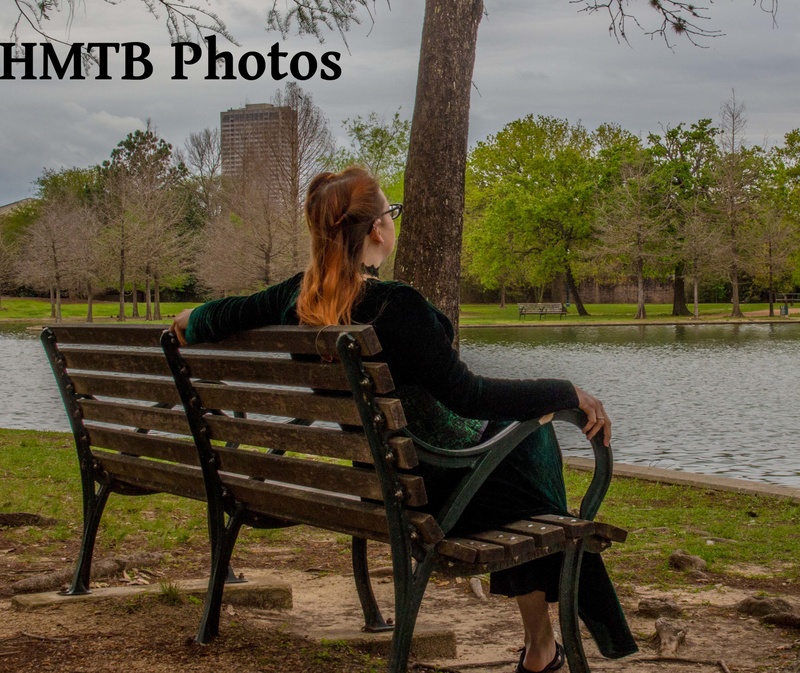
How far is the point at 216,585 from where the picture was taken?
3289mm

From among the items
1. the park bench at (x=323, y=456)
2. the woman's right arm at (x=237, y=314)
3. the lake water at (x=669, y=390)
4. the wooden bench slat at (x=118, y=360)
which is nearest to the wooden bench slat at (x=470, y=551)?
the park bench at (x=323, y=456)

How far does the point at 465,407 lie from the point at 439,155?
165 inches

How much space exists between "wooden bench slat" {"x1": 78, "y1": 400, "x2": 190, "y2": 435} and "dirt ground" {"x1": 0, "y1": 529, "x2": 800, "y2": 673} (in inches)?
24.3

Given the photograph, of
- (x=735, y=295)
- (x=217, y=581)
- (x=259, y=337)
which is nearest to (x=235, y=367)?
(x=259, y=337)

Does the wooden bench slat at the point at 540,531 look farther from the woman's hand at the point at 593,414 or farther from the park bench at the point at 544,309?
the park bench at the point at 544,309

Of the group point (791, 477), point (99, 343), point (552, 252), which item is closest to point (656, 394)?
point (791, 477)

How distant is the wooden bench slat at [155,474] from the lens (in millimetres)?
3541

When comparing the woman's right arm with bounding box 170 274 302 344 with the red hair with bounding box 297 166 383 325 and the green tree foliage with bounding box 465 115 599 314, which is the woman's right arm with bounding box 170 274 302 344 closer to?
the red hair with bounding box 297 166 383 325

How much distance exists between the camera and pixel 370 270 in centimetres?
314

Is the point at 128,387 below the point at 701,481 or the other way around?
the other way around

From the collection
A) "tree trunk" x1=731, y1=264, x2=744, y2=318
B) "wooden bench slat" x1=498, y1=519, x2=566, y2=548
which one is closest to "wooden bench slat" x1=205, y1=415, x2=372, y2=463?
"wooden bench slat" x1=498, y1=519, x2=566, y2=548

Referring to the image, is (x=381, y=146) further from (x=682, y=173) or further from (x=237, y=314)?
(x=237, y=314)

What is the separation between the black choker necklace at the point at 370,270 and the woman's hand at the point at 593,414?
0.69 meters

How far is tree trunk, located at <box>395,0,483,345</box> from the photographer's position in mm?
6762
